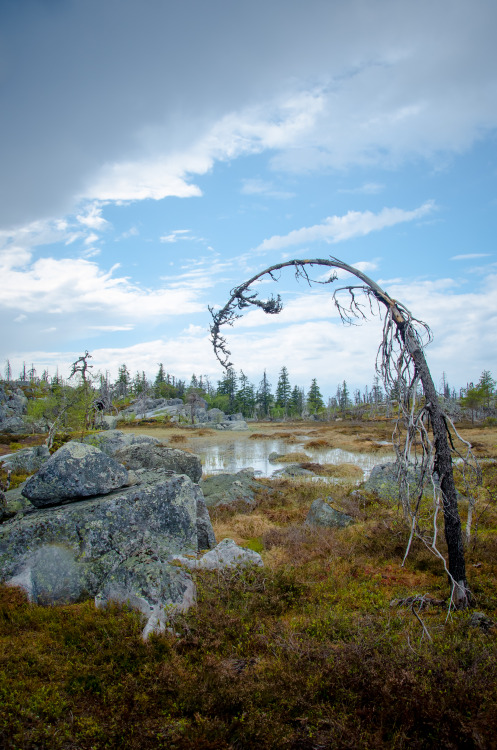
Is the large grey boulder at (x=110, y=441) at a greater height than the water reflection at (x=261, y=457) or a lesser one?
greater

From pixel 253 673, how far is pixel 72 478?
5.43 m

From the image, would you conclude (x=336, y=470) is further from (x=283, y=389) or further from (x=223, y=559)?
(x=283, y=389)

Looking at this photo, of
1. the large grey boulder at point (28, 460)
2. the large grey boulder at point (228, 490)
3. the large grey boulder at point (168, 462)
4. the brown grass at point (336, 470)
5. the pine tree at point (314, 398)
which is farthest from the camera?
the pine tree at point (314, 398)

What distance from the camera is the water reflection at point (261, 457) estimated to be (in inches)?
1193

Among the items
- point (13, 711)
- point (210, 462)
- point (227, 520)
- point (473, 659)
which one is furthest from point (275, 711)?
point (210, 462)

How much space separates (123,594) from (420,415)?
212 inches

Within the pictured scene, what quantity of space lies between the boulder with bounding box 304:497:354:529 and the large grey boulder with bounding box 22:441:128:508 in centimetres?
656

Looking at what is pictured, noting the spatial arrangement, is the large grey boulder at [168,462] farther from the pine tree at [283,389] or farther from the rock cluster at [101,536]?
the pine tree at [283,389]

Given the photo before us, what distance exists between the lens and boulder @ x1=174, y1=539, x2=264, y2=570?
754 centimetres

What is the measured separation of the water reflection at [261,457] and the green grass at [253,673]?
65.4 feet

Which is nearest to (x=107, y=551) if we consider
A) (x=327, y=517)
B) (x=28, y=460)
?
(x=327, y=517)

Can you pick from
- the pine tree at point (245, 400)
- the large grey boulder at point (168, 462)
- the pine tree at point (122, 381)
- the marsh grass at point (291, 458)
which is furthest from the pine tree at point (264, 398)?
the large grey boulder at point (168, 462)

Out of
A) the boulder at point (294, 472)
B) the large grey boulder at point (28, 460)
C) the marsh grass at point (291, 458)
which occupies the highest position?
the large grey boulder at point (28, 460)

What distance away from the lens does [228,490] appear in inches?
728
